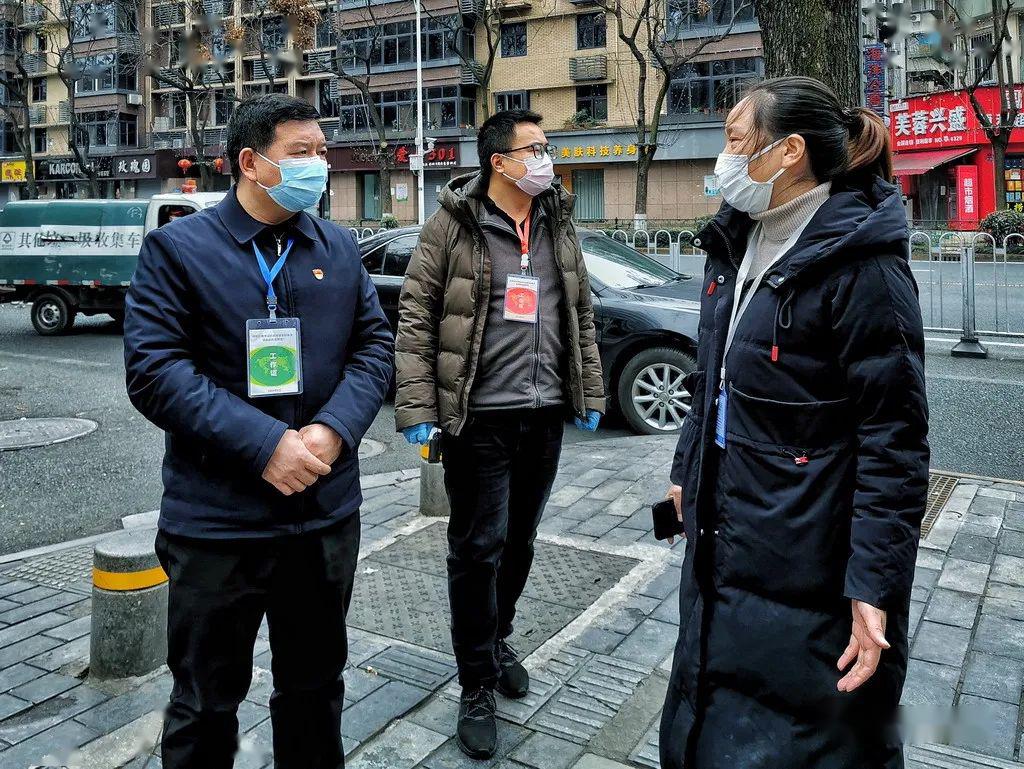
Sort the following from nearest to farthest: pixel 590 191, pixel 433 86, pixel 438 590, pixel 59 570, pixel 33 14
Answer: pixel 438 590 < pixel 59 570 < pixel 590 191 < pixel 433 86 < pixel 33 14

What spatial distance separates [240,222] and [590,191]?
4166 centimetres

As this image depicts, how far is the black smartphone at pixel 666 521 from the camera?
2781mm

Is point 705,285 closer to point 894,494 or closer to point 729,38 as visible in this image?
point 894,494

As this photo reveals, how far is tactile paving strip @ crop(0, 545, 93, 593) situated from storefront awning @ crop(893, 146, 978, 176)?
1352 inches

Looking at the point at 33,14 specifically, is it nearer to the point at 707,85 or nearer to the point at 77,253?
the point at 707,85

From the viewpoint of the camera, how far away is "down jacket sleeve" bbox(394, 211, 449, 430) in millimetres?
→ 3414

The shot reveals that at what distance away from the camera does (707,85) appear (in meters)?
40.0

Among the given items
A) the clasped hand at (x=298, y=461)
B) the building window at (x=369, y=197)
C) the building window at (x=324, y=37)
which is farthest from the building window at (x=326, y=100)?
the clasped hand at (x=298, y=461)

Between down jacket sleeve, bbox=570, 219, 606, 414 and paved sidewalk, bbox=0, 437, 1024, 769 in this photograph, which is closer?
paved sidewalk, bbox=0, 437, 1024, 769

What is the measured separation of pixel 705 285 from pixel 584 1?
4167cm

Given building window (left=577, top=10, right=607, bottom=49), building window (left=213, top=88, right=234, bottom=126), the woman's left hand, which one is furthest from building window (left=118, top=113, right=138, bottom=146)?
the woman's left hand

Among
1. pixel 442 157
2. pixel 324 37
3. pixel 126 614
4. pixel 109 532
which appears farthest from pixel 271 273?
pixel 324 37

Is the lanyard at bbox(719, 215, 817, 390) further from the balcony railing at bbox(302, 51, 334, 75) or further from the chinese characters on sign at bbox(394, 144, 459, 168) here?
the balcony railing at bbox(302, 51, 334, 75)

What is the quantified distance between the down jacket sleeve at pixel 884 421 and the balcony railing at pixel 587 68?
41.3 meters
